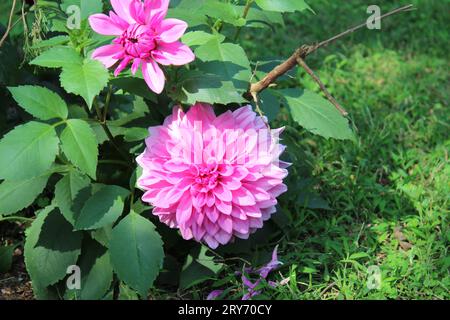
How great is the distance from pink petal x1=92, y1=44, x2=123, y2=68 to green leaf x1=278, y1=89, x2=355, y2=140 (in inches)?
21.4

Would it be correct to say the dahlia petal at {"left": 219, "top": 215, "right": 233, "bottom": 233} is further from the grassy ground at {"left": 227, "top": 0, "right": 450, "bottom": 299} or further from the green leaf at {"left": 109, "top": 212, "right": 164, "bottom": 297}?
the grassy ground at {"left": 227, "top": 0, "right": 450, "bottom": 299}

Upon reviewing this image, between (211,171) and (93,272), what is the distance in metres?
0.53

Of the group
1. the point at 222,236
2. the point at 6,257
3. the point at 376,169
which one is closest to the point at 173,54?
the point at 222,236

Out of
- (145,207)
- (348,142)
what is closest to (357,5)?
(348,142)

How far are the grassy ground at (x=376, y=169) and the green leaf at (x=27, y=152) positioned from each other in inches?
29.8

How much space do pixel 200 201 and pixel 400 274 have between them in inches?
29.1

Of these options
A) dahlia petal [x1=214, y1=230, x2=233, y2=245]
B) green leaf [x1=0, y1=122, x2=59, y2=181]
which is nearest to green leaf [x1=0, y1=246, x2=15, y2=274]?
green leaf [x1=0, y1=122, x2=59, y2=181]

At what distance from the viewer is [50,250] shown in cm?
192

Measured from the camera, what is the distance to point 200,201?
1.71 metres

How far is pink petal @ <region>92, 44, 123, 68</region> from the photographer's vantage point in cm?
158

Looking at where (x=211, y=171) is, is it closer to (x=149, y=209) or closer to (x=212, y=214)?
(x=212, y=214)

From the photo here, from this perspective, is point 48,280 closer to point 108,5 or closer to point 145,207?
point 145,207

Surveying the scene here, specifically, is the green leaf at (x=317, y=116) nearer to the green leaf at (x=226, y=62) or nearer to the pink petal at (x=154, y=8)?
the green leaf at (x=226, y=62)

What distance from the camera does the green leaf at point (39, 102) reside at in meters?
1.67
